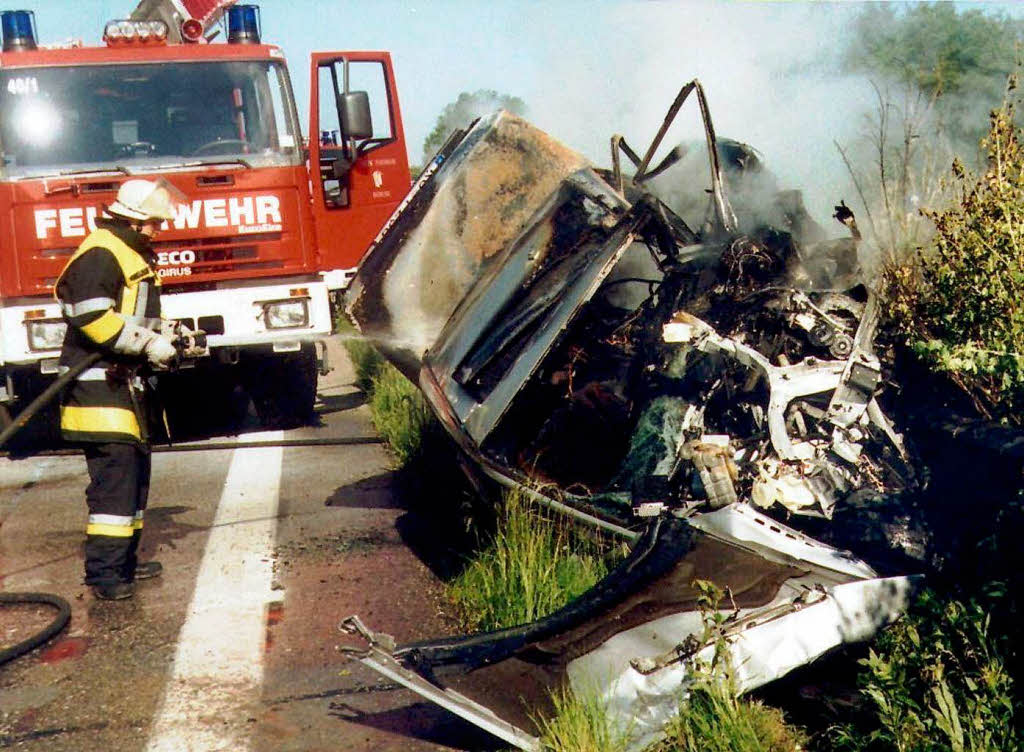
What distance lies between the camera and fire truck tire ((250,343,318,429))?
8.90 meters

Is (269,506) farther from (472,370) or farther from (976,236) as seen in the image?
(976,236)

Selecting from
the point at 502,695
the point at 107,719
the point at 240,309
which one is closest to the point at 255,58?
the point at 240,309

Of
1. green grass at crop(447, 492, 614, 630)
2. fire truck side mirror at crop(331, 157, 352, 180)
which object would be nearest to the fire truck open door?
fire truck side mirror at crop(331, 157, 352, 180)

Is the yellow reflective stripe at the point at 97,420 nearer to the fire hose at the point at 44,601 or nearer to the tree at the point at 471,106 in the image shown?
the fire hose at the point at 44,601

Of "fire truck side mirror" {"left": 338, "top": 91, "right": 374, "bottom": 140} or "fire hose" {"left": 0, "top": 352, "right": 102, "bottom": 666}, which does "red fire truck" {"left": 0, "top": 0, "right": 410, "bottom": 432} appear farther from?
"fire hose" {"left": 0, "top": 352, "right": 102, "bottom": 666}

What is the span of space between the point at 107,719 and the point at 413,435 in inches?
138

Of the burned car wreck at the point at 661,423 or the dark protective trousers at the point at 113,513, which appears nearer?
the burned car wreck at the point at 661,423

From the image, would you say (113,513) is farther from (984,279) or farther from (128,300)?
(984,279)

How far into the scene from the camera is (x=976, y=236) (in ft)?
13.9

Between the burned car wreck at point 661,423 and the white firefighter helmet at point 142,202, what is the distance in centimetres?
117

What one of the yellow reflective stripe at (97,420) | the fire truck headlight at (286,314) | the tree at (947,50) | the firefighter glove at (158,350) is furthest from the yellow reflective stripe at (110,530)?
the tree at (947,50)

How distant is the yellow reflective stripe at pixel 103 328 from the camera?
17.1ft

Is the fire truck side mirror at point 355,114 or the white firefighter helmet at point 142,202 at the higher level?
the fire truck side mirror at point 355,114

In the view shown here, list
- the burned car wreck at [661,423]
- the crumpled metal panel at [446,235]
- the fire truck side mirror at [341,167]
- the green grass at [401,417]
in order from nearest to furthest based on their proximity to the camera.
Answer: the burned car wreck at [661,423]
the crumpled metal panel at [446,235]
the green grass at [401,417]
the fire truck side mirror at [341,167]
